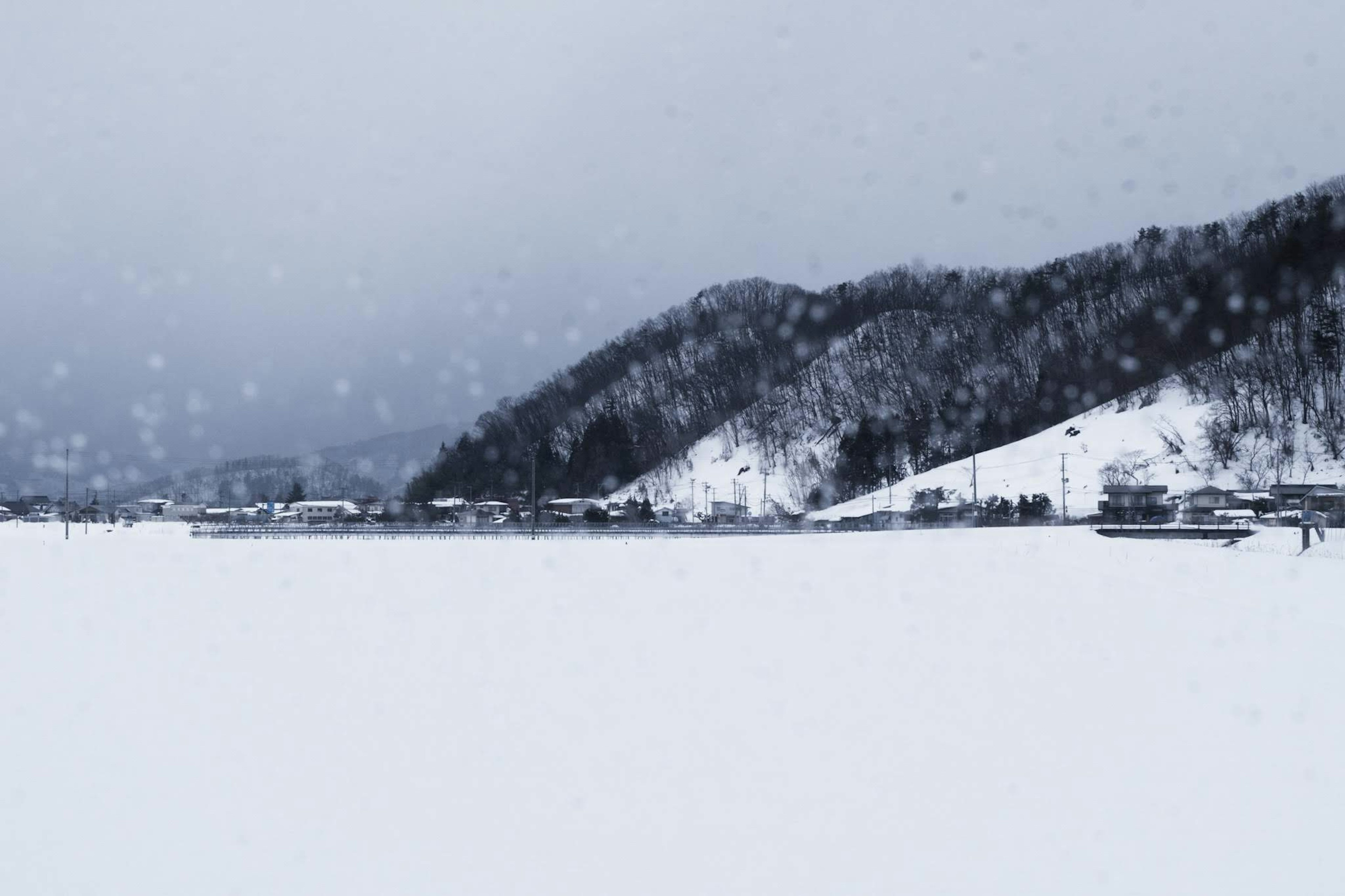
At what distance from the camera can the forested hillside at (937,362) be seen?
96250mm

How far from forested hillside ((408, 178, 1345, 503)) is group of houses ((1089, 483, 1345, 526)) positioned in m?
14.1

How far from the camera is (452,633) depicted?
1209 centimetres

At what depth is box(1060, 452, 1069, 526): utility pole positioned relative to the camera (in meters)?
62.8

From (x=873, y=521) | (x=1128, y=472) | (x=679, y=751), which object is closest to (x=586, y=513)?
(x=873, y=521)

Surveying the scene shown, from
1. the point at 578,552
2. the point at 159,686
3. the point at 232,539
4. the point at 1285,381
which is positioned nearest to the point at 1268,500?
the point at 1285,381

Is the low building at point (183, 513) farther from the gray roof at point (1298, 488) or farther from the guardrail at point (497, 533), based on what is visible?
the gray roof at point (1298, 488)

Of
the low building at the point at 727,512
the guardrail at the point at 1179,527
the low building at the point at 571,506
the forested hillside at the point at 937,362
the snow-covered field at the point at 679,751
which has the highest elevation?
the forested hillside at the point at 937,362

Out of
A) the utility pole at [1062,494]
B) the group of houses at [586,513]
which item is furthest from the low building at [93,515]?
the utility pole at [1062,494]

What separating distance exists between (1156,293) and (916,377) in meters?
31.9

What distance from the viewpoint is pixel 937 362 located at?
449 feet

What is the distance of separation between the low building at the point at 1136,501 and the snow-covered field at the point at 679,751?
58.6m

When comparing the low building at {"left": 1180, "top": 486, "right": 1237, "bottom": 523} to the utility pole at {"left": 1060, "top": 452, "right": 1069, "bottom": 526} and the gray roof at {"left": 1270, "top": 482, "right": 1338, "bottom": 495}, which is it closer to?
the gray roof at {"left": 1270, "top": 482, "right": 1338, "bottom": 495}

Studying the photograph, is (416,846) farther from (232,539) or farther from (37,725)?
(232,539)

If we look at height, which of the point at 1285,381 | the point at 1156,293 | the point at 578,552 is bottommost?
the point at 578,552
